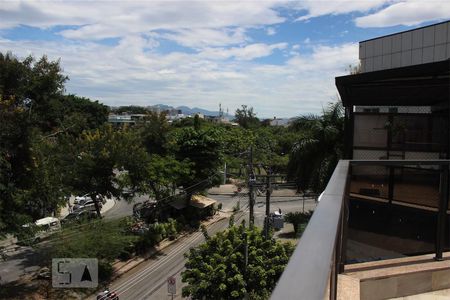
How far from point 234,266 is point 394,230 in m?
9.30

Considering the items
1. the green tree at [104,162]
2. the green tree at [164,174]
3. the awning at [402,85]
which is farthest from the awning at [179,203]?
the awning at [402,85]

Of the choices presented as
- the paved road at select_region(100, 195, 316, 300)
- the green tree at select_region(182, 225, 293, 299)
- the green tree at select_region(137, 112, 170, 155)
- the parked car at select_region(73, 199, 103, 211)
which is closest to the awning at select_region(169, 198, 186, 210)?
the paved road at select_region(100, 195, 316, 300)

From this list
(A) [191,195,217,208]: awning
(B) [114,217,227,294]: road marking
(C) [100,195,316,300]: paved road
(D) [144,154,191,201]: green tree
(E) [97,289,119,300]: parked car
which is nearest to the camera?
(E) [97,289,119,300]: parked car

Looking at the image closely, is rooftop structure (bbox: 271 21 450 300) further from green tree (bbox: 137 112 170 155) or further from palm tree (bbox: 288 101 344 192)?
green tree (bbox: 137 112 170 155)

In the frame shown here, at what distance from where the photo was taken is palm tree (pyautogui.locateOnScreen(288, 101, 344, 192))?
62.6 feet

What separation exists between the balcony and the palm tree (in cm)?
1388

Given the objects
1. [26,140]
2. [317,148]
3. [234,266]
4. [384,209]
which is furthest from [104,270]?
[384,209]

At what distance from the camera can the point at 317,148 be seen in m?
19.9

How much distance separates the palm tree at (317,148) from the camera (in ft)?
62.6

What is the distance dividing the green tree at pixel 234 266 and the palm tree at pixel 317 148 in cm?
526

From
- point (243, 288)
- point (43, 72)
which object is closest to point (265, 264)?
point (243, 288)

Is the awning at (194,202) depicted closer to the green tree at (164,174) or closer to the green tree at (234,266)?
the green tree at (164,174)

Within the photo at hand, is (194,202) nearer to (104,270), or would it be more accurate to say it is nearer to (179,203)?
(179,203)

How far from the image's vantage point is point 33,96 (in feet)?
62.4
